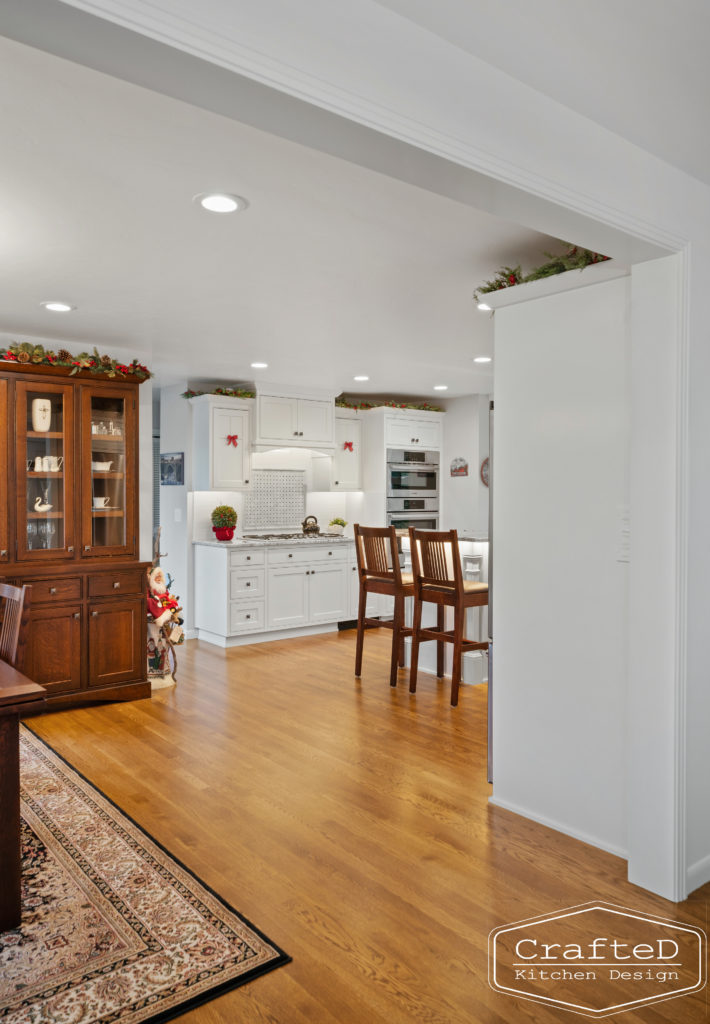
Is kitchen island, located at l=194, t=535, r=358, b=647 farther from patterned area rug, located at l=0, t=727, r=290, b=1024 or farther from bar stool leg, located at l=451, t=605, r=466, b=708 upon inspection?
patterned area rug, located at l=0, t=727, r=290, b=1024

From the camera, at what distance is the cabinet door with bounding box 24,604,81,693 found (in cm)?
442

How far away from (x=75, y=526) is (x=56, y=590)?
0.44 metres

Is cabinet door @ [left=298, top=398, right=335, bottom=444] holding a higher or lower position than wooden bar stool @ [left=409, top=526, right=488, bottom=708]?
higher

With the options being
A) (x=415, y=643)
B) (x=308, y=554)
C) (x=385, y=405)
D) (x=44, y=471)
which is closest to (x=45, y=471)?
(x=44, y=471)

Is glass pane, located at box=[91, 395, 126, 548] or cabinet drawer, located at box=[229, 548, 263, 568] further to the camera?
cabinet drawer, located at box=[229, 548, 263, 568]

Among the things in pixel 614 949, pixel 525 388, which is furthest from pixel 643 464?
pixel 614 949

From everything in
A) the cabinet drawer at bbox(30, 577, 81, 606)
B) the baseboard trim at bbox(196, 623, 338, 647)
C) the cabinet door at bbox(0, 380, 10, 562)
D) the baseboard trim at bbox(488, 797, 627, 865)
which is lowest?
the baseboard trim at bbox(488, 797, 627, 865)

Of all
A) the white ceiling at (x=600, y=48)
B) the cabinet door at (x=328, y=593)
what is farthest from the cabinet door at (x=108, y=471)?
the white ceiling at (x=600, y=48)

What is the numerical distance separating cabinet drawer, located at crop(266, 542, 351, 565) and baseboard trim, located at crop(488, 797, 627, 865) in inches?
151

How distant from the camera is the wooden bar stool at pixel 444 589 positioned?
15.3ft

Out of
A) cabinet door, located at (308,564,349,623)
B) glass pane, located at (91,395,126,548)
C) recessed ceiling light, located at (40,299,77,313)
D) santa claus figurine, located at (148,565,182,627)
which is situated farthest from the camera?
cabinet door, located at (308,564,349,623)

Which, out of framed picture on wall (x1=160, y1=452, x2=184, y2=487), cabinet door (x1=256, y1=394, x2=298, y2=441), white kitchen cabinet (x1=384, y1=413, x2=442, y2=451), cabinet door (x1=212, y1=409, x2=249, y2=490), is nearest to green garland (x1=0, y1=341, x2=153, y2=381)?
cabinet door (x1=212, y1=409, x2=249, y2=490)

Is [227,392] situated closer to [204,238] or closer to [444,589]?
[444,589]

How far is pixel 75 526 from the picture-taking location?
15.4ft
